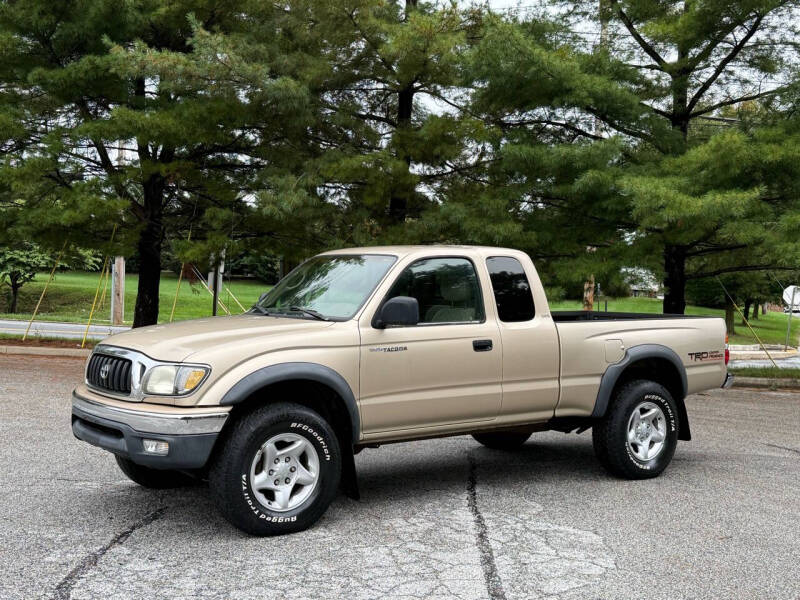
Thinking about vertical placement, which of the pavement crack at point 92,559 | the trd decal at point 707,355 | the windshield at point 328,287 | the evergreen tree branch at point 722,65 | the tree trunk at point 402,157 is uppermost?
the evergreen tree branch at point 722,65

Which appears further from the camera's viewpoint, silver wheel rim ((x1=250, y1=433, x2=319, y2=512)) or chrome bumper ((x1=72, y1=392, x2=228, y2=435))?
silver wheel rim ((x1=250, y1=433, x2=319, y2=512))

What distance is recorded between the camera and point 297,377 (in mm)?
5457

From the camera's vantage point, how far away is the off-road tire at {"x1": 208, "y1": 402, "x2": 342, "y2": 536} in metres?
5.20

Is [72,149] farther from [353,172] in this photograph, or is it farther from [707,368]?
[707,368]

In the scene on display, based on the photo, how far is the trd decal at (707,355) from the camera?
24.8ft

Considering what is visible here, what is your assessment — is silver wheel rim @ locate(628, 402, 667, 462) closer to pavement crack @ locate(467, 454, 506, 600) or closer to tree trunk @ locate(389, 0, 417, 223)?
pavement crack @ locate(467, 454, 506, 600)

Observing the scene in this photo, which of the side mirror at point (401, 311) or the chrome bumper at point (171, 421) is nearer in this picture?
the chrome bumper at point (171, 421)

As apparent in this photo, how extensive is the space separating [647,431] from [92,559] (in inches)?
181

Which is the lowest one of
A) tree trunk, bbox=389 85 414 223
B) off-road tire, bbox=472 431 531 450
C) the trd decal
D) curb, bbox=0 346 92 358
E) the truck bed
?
off-road tire, bbox=472 431 531 450

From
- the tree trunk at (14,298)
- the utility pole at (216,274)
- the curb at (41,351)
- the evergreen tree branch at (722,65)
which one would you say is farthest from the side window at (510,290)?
the tree trunk at (14,298)

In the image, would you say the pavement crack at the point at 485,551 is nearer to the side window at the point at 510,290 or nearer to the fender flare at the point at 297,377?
the fender flare at the point at 297,377

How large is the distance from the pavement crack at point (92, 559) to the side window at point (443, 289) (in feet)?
7.38

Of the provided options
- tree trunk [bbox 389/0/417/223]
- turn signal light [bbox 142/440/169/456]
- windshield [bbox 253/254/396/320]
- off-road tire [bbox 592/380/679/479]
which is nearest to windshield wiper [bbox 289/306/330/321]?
windshield [bbox 253/254/396/320]

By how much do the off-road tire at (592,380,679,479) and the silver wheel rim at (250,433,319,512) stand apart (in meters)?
2.73
